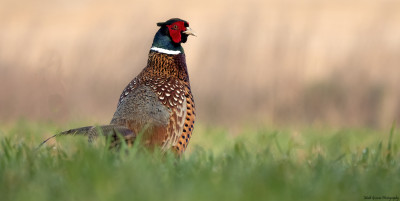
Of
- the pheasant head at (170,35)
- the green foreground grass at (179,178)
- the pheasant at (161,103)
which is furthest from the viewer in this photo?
the pheasant head at (170,35)

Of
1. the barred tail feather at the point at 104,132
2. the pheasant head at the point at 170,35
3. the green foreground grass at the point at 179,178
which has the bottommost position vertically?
the barred tail feather at the point at 104,132

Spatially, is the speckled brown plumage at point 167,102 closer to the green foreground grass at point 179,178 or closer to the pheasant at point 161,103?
the pheasant at point 161,103

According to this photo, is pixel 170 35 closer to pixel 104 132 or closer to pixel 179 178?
pixel 104 132

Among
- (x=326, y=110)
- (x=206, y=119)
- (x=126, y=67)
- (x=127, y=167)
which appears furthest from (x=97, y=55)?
(x=127, y=167)

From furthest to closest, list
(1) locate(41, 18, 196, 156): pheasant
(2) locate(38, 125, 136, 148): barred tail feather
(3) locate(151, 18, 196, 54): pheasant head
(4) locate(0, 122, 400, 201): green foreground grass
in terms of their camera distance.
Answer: (3) locate(151, 18, 196, 54): pheasant head < (1) locate(41, 18, 196, 156): pheasant < (2) locate(38, 125, 136, 148): barred tail feather < (4) locate(0, 122, 400, 201): green foreground grass

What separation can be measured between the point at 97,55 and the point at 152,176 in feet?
19.8

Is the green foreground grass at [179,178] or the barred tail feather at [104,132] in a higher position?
the green foreground grass at [179,178]

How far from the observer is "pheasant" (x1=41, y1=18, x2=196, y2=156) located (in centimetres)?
402

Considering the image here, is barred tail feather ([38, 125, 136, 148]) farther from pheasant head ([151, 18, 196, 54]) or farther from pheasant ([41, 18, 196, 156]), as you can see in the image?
pheasant head ([151, 18, 196, 54])

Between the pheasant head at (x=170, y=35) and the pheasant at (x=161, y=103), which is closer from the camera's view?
the pheasant at (x=161, y=103)

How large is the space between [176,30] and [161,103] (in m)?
0.60

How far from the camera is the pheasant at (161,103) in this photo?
4023 millimetres

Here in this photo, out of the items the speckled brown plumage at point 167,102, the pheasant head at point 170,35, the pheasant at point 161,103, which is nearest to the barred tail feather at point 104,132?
the pheasant at point 161,103

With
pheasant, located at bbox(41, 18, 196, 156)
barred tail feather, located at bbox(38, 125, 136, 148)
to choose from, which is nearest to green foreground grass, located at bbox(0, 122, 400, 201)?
barred tail feather, located at bbox(38, 125, 136, 148)
